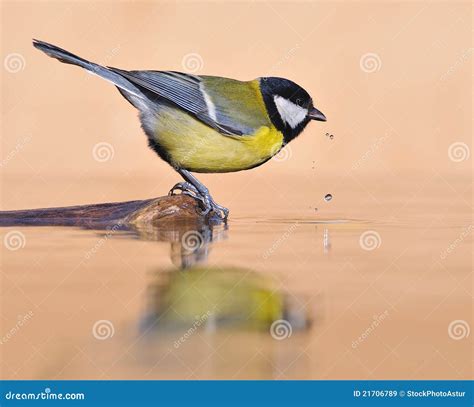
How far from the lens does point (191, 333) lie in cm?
227

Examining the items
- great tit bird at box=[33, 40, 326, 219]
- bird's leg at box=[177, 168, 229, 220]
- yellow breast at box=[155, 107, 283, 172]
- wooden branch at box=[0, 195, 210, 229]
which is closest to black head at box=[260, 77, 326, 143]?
great tit bird at box=[33, 40, 326, 219]

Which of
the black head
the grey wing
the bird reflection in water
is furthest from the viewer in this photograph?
Result: the black head

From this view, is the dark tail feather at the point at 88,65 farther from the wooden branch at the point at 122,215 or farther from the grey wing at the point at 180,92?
the wooden branch at the point at 122,215

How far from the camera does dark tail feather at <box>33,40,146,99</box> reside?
3.85 m

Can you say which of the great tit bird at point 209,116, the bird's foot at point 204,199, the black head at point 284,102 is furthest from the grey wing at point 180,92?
the bird's foot at point 204,199

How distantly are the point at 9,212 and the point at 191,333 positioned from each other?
2.69 meters

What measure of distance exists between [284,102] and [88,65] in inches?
47.3

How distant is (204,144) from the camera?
421 cm

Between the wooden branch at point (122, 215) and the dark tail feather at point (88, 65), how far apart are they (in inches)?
27.3

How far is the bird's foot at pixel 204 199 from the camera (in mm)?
4512

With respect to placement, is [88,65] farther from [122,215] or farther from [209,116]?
[122,215]

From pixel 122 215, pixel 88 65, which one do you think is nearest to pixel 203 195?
pixel 122 215

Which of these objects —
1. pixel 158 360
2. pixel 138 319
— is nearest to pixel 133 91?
pixel 138 319

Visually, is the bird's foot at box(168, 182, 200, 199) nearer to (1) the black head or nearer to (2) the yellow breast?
(2) the yellow breast
